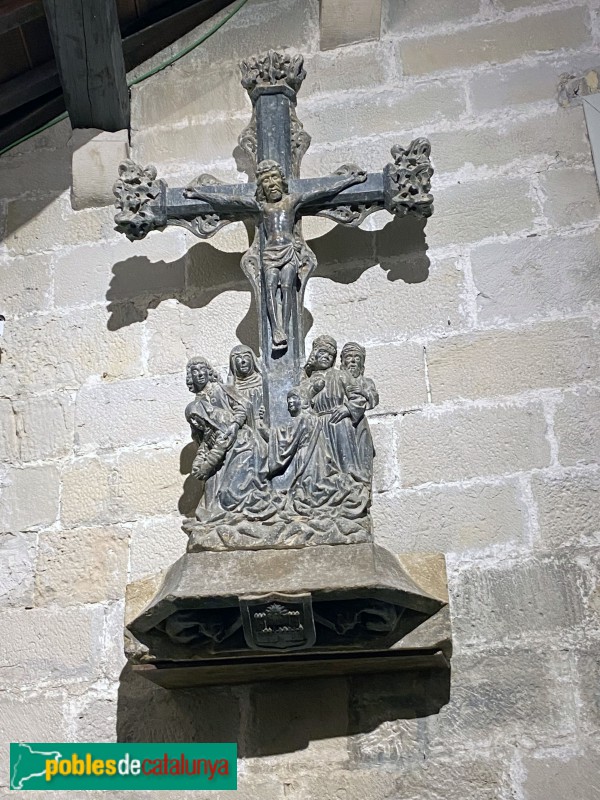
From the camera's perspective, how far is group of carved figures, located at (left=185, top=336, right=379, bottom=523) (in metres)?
2.76

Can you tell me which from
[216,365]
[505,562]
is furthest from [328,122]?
[505,562]

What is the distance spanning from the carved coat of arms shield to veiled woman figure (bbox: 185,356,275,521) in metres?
0.24

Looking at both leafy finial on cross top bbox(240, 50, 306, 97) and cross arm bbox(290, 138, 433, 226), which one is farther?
leafy finial on cross top bbox(240, 50, 306, 97)

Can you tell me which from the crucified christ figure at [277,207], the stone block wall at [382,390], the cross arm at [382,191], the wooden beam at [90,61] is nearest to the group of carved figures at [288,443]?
the crucified christ figure at [277,207]

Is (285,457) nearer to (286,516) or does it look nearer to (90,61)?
(286,516)

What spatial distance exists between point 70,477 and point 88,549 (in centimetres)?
25

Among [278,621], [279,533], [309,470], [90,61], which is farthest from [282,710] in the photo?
[90,61]

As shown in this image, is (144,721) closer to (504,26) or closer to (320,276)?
(320,276)

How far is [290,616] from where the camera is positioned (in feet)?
8.59

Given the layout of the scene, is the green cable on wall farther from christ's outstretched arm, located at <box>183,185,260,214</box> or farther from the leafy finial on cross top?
christ's outstretched arm, located at <box>183,185,260,214</box>

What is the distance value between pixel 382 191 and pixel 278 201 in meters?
0.32

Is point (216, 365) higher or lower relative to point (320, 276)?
lower

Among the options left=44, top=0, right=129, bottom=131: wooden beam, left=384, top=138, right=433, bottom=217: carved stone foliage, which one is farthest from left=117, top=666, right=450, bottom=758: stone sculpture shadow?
left=44, top=0, right=129, bottom=131: wooden beam

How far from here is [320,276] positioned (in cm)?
353
